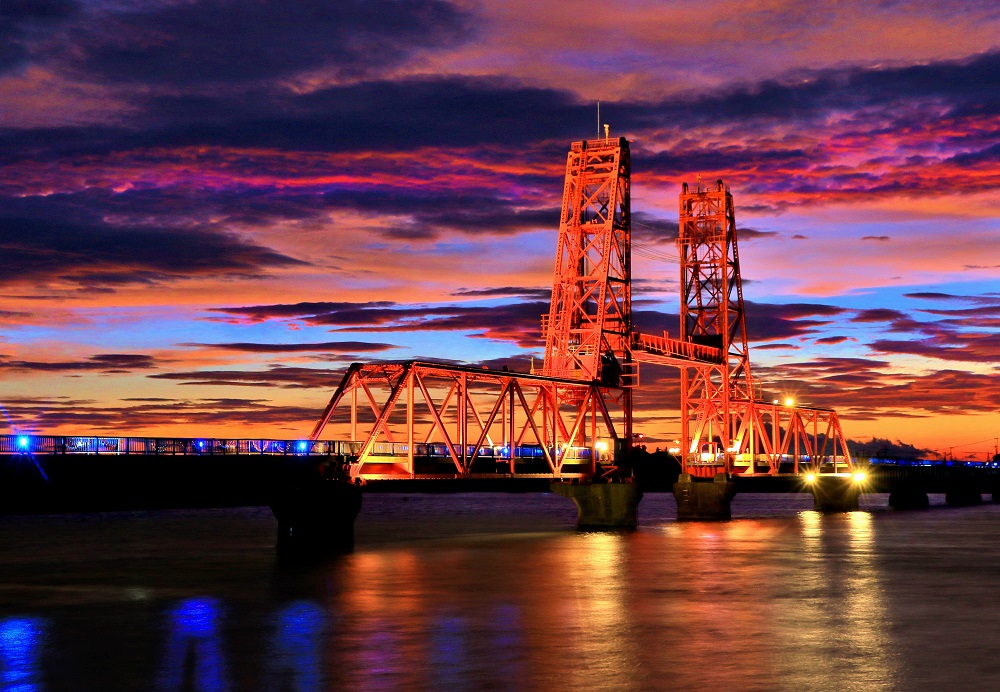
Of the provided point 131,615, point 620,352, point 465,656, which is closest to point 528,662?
point 465,656

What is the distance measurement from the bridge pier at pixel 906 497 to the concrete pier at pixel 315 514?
13371 cm

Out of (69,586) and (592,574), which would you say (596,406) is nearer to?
(592,574)

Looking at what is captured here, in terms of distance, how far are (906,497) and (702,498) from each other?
262 ft

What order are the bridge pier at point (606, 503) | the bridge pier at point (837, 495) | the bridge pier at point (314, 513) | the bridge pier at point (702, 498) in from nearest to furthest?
the bridge pier at point (314, 513) < the bridge pier at point (606, 503) < the bridge pier at point (702, 498) < the bridge pier at point (837, 495)

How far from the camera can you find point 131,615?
3809cm

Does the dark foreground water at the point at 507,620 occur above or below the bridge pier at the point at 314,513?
below

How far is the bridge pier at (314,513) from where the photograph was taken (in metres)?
64.3

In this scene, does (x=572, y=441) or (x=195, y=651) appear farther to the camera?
(x=572, y=441)

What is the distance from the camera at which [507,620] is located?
36.6 m

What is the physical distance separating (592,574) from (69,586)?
22.0m

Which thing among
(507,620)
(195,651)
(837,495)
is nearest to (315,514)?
(507,620)

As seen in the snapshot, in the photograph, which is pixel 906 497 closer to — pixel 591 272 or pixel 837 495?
pixel 837 495

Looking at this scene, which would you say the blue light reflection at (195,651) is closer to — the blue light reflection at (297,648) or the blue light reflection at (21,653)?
the blue light reflection at (297,648)

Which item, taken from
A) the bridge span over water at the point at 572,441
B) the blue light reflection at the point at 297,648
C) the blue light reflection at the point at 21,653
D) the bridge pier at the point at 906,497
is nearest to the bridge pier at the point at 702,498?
the bridge span over water at the point at 572,441
